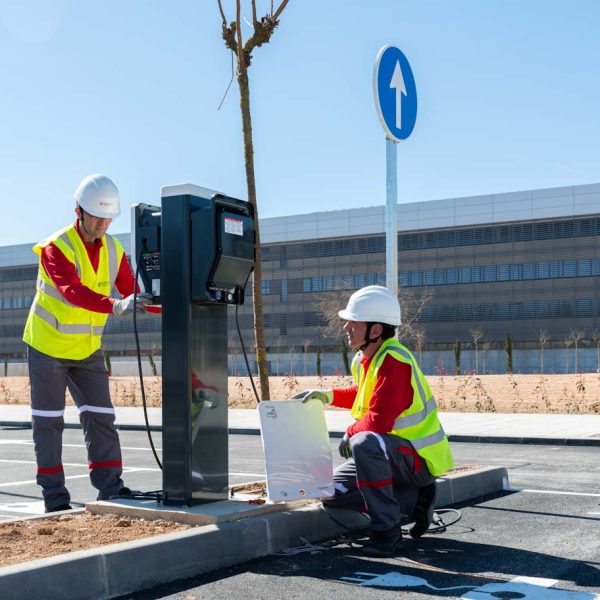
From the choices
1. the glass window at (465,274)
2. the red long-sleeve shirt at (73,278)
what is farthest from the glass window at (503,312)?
the red long-sleeve shirt at (73,278)

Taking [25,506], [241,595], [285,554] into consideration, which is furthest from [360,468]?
[25,506]

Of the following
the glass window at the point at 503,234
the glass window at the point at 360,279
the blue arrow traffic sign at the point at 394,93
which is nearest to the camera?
the blue arrow traffic sign at the point at 394,93

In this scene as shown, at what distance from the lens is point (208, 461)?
5.54 metres

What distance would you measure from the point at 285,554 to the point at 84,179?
2667 millimetres

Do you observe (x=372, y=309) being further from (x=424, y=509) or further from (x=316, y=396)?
(x=424, y=509)

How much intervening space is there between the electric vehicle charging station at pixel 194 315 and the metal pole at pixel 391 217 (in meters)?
1.60

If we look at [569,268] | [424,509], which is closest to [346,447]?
[424,509]

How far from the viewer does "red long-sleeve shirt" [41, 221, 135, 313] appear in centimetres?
585

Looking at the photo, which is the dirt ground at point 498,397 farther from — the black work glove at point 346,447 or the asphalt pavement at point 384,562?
the black work glove at point 346,447

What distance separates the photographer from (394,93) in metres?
7.34

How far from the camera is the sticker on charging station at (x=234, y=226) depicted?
18.0 ft

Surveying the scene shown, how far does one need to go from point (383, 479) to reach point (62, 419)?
2.28m

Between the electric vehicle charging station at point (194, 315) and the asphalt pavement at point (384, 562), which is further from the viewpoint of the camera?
the electric vehicle charging station at point (194, 315)

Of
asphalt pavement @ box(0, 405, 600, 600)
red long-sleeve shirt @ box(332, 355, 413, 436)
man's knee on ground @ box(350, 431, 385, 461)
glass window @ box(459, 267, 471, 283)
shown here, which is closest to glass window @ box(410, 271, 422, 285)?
glass window @ box(459, 267, 471, 283)
